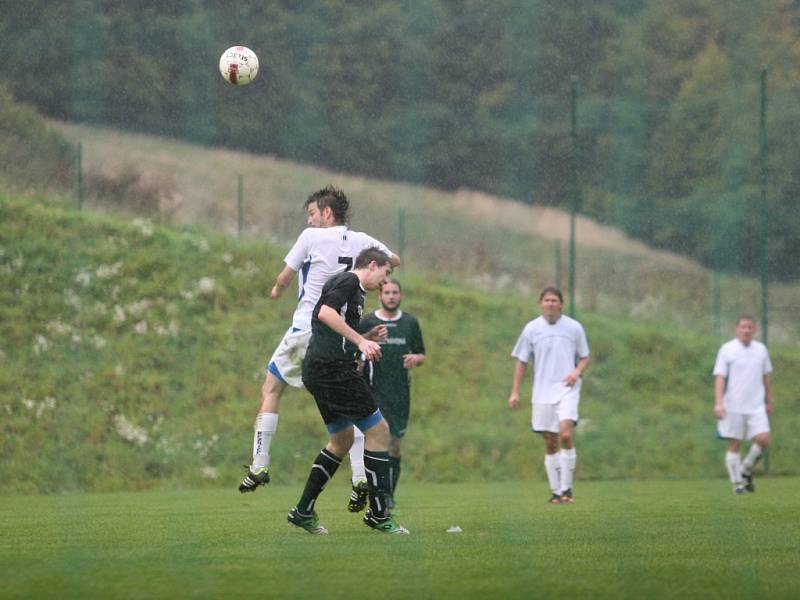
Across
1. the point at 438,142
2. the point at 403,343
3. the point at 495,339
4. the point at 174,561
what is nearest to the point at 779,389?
the point at 495,339

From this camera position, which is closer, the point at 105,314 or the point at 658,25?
the point at 105,314

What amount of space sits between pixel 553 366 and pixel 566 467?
992 millimetres

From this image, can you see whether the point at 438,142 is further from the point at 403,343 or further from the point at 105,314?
the point at 403,343

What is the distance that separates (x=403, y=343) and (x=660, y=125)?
15.1m

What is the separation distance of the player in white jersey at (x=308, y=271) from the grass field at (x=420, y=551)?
1.82ft

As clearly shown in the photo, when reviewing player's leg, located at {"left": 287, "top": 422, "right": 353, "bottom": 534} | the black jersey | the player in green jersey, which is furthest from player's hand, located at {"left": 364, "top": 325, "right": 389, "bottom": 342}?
the player in green jersey

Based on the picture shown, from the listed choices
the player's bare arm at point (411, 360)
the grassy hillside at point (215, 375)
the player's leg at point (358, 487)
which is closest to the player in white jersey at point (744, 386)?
the grassy hillside at point (215, 375)

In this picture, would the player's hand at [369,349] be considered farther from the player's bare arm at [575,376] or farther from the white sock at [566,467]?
the player's bare arm at [575,376]

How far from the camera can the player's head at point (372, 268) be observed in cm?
806

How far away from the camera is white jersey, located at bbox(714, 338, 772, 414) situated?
1481cm

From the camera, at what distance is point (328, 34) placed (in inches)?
1035

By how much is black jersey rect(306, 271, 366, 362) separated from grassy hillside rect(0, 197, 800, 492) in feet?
32.0

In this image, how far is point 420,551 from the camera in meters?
7.39

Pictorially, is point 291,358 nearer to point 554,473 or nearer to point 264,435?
point 264,435
